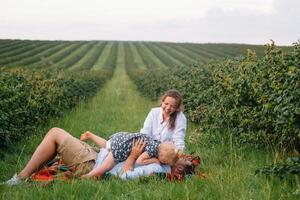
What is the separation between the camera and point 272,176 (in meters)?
5.50

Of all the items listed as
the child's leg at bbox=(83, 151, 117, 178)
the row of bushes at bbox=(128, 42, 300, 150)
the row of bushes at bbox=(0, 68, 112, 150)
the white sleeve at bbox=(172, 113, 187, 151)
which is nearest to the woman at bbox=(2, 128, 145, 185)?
the child's leg at bbox=(83, 151, 117, 178)

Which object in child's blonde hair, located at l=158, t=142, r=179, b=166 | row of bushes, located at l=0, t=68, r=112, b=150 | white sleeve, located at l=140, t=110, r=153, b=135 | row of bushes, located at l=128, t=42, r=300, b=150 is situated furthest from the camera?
row of bushes, located at l=0, t=68, r=112, b=150

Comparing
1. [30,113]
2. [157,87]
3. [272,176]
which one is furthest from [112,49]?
[272,176]

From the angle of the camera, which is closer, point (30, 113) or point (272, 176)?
Answer: point (272, 176)

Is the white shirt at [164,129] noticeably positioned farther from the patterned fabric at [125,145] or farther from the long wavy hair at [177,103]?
the patterned fabric at [125,145]

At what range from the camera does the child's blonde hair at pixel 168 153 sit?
6.13 metres

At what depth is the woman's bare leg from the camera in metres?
6.20

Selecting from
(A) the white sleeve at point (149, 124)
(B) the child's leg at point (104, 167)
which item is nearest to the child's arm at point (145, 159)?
(B) the child's leg at point (104, 167)

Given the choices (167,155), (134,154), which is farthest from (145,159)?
(167,155)

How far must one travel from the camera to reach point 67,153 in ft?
21.3

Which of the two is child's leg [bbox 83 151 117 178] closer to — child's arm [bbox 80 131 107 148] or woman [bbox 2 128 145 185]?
woman [bbox 2 128 145 185]

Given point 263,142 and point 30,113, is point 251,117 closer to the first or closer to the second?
point 263,142

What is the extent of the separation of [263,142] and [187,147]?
5.12ft

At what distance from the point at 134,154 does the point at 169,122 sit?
844mm
